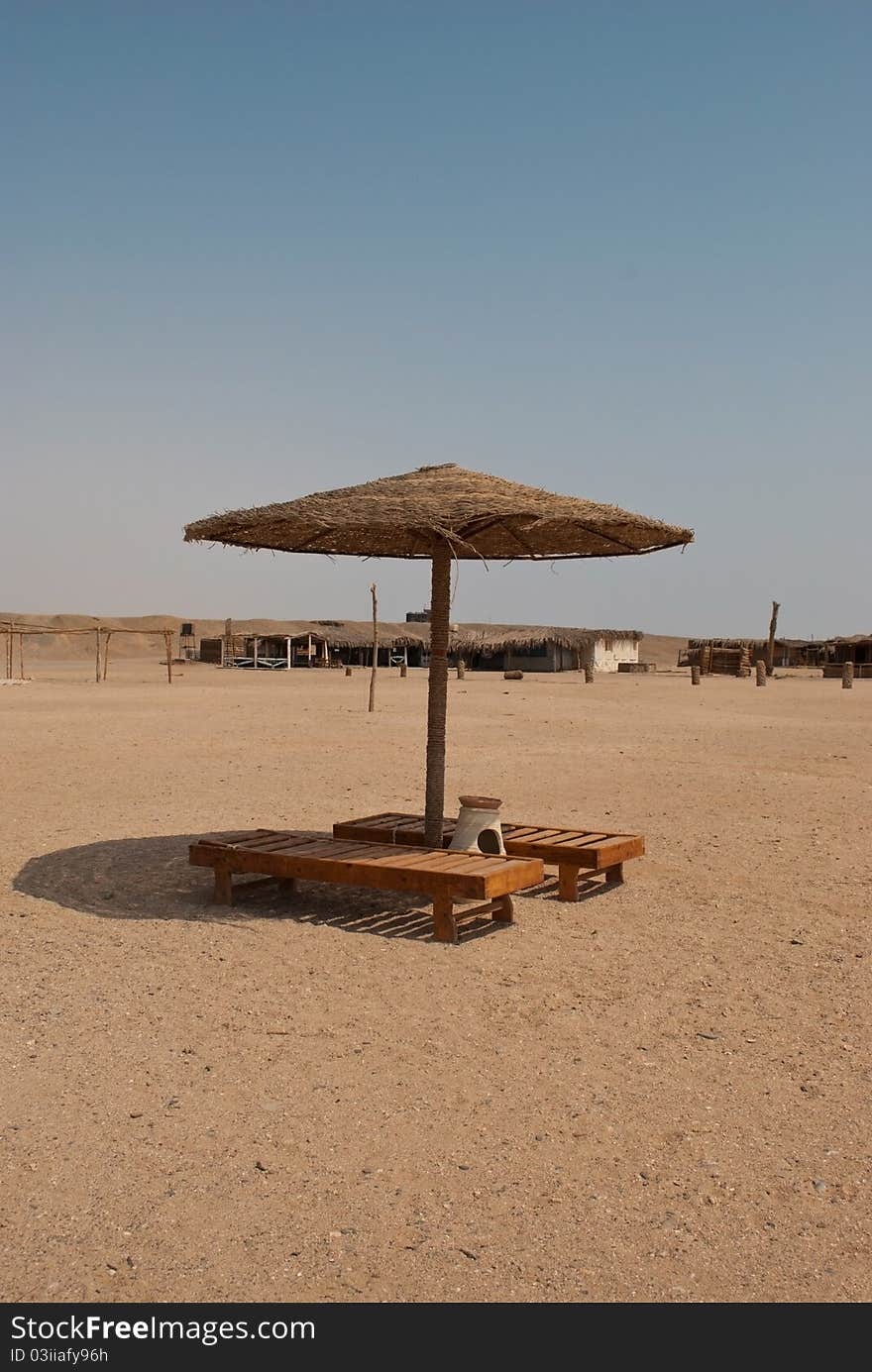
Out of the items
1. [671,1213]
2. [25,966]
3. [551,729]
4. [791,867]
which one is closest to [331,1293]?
[671,1213]

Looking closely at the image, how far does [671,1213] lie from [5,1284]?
1783 millimetres

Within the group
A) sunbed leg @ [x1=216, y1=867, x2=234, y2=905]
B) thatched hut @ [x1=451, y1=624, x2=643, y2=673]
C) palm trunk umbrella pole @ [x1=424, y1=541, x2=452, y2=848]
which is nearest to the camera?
sunbed leg @ [x1=216, y1=867, x2=234, y2=905]

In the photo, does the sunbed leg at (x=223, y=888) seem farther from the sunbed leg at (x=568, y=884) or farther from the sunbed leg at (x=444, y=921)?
the sunbed leg at (x=568, y=884)

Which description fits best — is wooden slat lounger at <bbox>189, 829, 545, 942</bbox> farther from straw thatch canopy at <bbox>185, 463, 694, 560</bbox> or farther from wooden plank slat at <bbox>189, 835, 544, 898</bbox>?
straw thatch canopy at <bbox>185, 463, 694, 560</bbox>

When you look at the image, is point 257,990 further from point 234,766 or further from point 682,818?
point 234,766

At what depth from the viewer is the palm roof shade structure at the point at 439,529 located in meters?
6.60

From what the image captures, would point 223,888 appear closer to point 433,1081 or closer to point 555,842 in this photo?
point 555,842

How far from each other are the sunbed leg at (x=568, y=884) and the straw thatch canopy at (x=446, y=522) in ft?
6.74

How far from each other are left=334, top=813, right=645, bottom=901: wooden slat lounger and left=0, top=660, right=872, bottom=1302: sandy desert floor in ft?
0.74

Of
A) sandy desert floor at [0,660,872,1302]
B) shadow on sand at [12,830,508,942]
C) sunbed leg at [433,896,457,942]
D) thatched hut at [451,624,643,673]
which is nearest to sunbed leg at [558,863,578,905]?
sandy desert floor at [0,660,872,1302]

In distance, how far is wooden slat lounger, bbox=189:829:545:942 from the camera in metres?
6.06

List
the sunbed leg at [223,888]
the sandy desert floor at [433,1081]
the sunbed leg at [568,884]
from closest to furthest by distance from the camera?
the sandy desert floor at [433,1081] → the sunbed leg at [223,888] → the sunbed leg at [568,884]

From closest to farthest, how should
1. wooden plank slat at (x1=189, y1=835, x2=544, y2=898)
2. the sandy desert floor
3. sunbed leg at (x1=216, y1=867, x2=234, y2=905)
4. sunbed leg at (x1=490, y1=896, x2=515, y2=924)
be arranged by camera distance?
1. the sandy desert floor
2. wooden plank slat at (x1=189, y1=835, x2=544, y2=898)
3. sunbed leg at (x1=490, y1=896, x2=515, y2=924)
4. sunbed leg at (x1=216, y1=867, x2=234, y2=905)

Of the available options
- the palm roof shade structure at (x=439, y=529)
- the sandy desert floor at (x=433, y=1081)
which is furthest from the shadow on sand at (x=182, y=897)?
the palm roof shade structure at (x=439, y=529)
